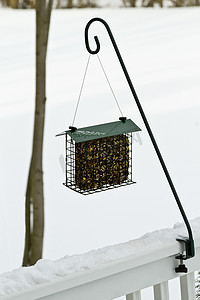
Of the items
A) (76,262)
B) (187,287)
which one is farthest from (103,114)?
(76,262)

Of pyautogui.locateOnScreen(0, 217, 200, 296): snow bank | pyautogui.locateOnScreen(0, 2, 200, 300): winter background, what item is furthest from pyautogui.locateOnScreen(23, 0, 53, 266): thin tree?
pyautogui.locateOnScreen(0, 217, 200, 296): snow bank

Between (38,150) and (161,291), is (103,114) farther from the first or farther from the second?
(161,291)

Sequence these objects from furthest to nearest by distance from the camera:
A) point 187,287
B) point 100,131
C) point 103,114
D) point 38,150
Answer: point 103,114, point 38,150, point 100,131, point 187,287

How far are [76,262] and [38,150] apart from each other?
148 cm

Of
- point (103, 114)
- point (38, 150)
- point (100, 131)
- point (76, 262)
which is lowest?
point (103, 114)

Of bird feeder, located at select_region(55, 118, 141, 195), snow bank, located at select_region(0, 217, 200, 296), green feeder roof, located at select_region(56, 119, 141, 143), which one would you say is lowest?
snow bank, located at select_region(0, 217, 200, 296)

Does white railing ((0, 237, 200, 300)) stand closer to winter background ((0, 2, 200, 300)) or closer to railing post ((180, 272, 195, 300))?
railing post ((180, 272, 195, 300))

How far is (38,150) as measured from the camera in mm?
2527

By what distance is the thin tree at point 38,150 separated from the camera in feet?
8.09

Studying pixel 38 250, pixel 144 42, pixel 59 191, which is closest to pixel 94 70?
pixel 144 42

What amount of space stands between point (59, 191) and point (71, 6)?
2209 millimetres

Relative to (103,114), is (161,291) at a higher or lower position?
higher

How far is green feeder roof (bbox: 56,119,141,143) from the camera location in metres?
1.37

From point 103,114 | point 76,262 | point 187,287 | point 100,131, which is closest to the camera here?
point 76,262
